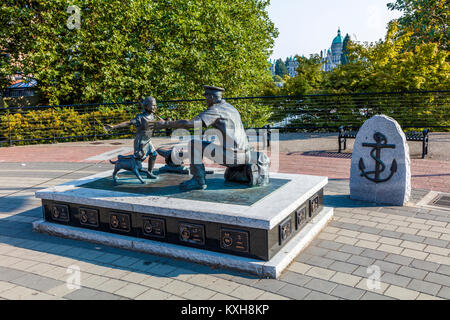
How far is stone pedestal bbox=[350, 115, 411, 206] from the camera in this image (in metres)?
7.09

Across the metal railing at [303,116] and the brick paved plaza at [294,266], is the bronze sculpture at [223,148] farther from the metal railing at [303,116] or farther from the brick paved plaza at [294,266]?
the metal railing at [303,116]

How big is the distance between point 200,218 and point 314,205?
2.14m

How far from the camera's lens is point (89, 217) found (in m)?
6.14

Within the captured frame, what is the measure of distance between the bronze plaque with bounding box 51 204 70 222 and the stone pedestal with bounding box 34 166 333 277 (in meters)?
0.02

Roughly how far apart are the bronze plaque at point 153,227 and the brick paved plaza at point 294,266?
1.00ft

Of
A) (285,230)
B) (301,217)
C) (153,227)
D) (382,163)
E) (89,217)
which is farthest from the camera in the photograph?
(382,163)

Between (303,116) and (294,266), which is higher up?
(303,116)

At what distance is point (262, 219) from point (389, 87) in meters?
12.8

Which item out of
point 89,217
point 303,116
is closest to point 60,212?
point 89,217

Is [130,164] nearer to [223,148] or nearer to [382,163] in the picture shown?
[223,148]

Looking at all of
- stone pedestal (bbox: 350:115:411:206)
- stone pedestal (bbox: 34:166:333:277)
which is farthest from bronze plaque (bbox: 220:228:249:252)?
stone pedestal (bbox: 350:115:411:206)

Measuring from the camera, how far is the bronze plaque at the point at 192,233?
5.24 metres

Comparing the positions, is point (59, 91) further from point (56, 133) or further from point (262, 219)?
point (262, 219)

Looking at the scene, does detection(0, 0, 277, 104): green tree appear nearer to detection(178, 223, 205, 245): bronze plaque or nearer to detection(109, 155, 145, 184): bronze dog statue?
detection(109, 155, 145, 184): bronze dog statue
